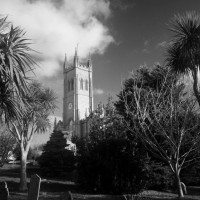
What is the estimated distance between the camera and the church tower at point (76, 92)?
101 meters

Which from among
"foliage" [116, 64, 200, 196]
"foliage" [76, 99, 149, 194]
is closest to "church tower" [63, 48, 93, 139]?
"foliage" [76, 99, 149, 194]

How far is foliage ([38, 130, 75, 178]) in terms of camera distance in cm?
2691

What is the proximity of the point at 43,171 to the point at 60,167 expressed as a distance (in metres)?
1.64

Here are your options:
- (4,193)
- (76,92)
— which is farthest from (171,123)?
(76,92)

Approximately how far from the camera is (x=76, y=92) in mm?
103188

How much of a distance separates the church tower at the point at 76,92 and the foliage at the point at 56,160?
224 feet

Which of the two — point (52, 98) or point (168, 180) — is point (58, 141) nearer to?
point (52, 98)

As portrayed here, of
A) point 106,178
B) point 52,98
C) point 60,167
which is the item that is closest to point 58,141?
point 60,167

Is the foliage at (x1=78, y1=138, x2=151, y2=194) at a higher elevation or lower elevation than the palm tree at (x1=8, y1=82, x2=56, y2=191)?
lower

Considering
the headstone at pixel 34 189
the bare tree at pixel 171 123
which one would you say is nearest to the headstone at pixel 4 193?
the headstone at pixel 34 189

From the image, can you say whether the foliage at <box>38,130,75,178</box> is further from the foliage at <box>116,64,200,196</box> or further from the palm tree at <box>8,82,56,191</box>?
the foliage at <box>116,64,200,196</box>

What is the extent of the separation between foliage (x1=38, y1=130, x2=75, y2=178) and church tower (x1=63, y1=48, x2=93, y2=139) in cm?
6831

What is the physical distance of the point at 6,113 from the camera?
686 centimetres

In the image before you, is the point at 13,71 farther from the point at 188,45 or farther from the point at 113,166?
the point at 113,166
